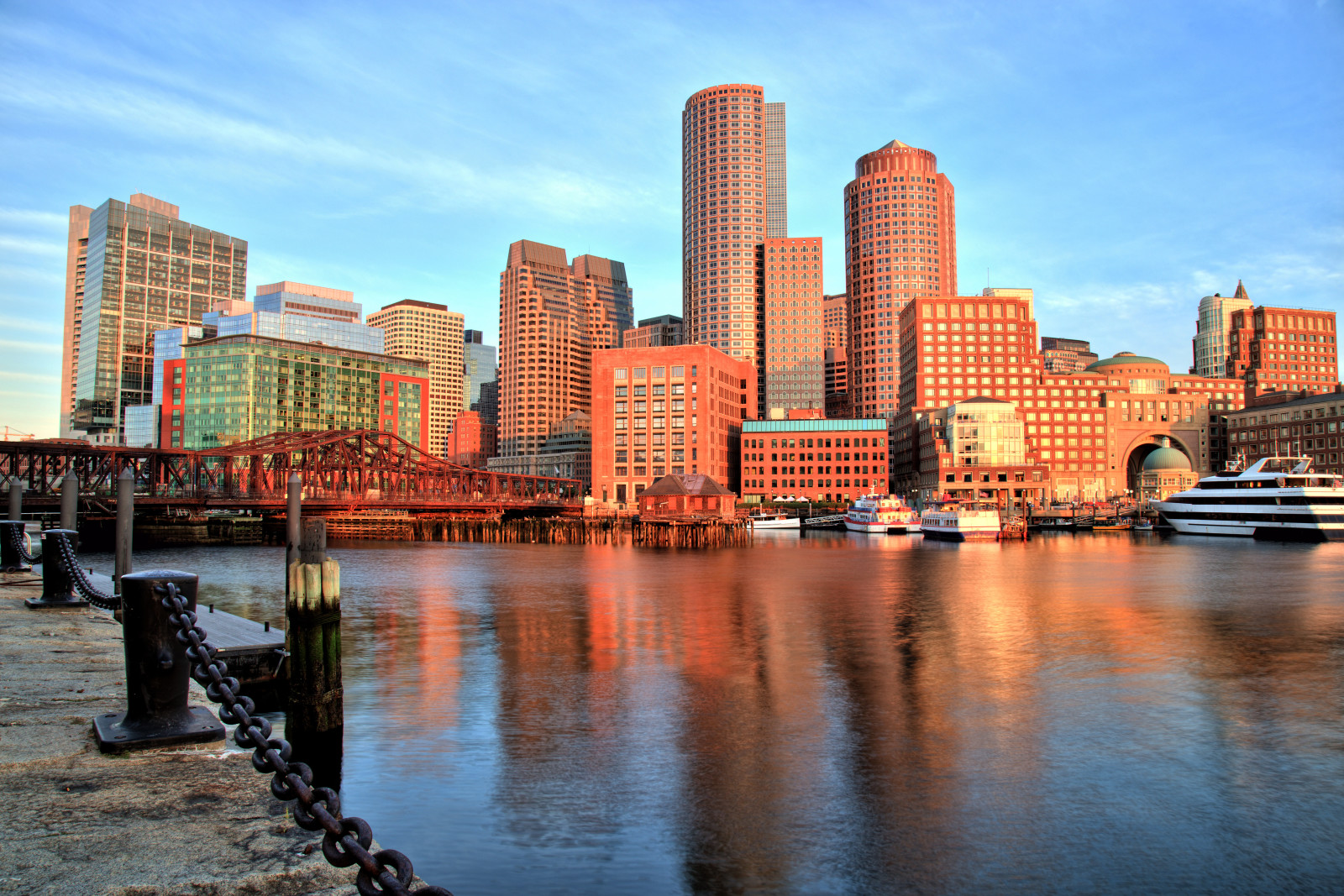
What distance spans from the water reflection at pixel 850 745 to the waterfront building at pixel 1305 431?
155 m

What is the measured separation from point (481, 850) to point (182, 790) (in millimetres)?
7935

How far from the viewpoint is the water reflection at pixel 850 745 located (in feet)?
52.8

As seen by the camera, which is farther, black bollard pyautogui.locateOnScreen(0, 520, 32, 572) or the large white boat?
A: the large white boat

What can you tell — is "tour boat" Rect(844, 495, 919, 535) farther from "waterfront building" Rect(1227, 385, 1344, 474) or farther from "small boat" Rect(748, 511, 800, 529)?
"waterfront building" Rect(1227, 385, 1344, 474)

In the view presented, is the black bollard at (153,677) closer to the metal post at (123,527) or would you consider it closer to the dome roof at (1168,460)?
the metal post at (123,527)

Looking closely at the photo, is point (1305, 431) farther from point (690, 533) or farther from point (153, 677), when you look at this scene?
point (153, 677)

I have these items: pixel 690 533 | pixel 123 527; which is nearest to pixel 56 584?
pixel 123 527

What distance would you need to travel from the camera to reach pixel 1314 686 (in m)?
29.6

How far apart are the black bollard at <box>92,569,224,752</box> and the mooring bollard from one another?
888 cm

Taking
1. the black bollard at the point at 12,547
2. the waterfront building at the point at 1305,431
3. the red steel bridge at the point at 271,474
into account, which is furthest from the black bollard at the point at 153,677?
the waterfront building at the point at 1305,431

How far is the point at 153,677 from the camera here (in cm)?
1059

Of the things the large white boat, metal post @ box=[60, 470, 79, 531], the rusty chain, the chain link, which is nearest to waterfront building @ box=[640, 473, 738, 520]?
the large white boat

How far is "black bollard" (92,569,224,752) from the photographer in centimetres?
1032

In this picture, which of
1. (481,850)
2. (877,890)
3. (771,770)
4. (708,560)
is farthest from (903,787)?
(708,560)
